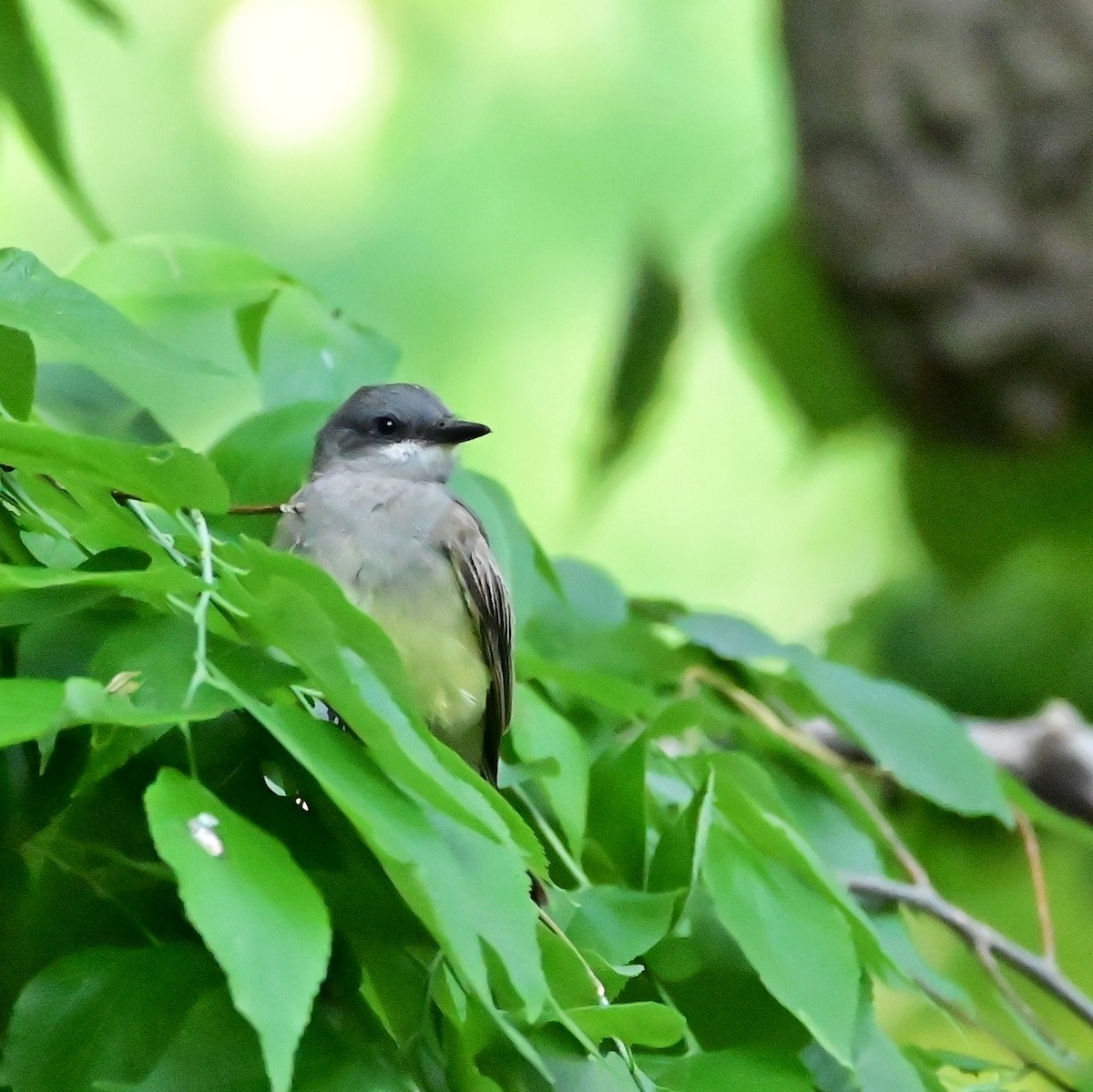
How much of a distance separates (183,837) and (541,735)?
42cm

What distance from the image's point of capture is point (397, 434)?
1210mm

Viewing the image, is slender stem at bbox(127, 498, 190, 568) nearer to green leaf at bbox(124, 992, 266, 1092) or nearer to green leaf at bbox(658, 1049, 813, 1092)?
green leaf at bbox(124, 992, 266, 1092)

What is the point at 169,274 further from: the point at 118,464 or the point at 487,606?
the point at 118,464

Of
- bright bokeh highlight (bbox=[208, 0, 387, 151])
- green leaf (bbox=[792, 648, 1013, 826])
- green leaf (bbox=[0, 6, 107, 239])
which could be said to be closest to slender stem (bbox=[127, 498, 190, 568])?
green leaf (bbox=[0, 6, 107, 239])

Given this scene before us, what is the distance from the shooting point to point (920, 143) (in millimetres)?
2604

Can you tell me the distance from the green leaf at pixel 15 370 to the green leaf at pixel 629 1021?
0.31 m

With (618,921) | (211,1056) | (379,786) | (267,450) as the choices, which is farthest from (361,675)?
(267,450)

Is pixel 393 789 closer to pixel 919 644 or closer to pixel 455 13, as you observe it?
pixel 919 644

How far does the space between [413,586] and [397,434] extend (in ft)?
0.65

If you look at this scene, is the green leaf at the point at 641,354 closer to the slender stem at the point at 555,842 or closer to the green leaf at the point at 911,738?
the green leaf at the point at 911,738

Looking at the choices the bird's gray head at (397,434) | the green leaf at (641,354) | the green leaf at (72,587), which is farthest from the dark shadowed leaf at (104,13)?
the green leaf at (641,354)

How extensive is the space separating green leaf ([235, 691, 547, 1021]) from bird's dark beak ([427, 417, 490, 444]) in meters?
0.64

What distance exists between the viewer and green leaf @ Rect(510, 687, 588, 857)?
828 millimetres

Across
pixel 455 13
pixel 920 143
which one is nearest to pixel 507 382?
pixel 455 13
